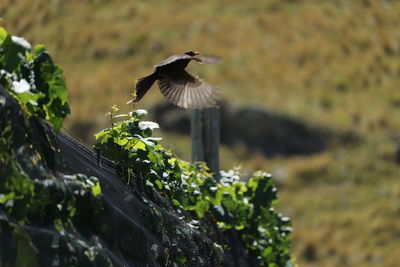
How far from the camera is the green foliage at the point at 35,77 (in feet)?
14.4

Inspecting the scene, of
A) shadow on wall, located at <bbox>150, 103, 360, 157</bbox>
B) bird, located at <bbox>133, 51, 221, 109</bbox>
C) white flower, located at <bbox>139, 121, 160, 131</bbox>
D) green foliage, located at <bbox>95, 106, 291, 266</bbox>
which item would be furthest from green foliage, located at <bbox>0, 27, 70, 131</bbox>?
shadow on wall, located at <bbox>150, 103, 360, 157</bbox>

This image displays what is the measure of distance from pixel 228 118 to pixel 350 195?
9.99 feet

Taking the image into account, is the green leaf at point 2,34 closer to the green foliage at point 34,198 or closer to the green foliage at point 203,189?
the green foliage at point 34,198

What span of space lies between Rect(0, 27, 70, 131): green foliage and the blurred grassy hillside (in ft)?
40.5

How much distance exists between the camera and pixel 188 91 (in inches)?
303

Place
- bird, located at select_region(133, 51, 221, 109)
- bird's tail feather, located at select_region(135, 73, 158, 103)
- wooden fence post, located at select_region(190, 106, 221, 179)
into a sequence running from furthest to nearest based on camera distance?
wooden fence post, located at select_region(190, 106, 221, 179) < bird, located at select_region(133, 51, 221, 109) < bird's tail feather, located at select_region(135, 73, 158, 103)

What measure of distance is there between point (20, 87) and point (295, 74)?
20244 mm

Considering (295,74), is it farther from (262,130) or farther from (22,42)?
(22,42)

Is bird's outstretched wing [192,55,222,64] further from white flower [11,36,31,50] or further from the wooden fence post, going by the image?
white flower [11,36,31,50]

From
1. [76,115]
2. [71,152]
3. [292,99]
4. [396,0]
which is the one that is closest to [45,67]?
[71,152]

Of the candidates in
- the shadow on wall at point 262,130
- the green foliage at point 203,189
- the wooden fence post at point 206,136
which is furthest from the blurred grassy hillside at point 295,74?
the green foliage at point 203,189

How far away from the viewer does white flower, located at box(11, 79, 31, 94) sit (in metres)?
4.29

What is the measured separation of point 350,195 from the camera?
757 inches

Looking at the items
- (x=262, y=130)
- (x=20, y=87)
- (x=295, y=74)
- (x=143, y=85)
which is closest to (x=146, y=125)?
(x=20, y=87)
